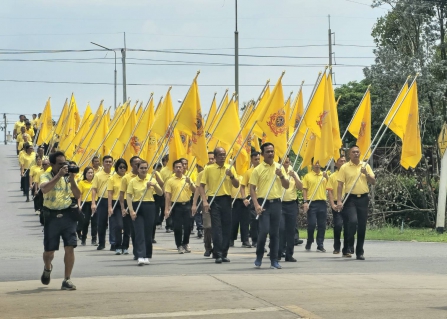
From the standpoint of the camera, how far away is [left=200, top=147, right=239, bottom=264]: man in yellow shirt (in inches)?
656

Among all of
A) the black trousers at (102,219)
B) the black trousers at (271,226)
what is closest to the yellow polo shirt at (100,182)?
the black trousers at (102,219)

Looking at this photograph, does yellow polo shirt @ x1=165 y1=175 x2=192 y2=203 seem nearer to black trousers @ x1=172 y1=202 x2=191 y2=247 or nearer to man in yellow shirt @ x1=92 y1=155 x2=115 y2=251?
black trousers @ x1=172 y1=202 x2=191 y2=247

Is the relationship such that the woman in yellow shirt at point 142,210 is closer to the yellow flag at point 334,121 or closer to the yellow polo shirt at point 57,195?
the yellow polo shirt at point 57,195

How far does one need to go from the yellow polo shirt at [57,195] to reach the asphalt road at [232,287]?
1.03m

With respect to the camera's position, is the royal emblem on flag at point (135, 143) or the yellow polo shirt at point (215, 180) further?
the royal emblem on flag at point (135, 143)

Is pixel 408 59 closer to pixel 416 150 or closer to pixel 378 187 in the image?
pixel 378 187

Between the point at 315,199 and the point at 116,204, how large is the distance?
4.05 metres

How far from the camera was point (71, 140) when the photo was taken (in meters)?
33.6

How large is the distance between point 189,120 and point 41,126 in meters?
20.4

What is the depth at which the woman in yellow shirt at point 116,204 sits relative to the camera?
19109 millimetres

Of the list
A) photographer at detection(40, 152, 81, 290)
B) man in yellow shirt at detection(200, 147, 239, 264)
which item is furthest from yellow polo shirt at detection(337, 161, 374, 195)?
photographer at detection(40, 152, 81, 290)

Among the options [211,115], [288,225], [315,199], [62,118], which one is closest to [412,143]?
[315,199]

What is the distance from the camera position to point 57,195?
41.0 feet

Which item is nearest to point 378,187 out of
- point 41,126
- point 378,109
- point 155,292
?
point 378,109
